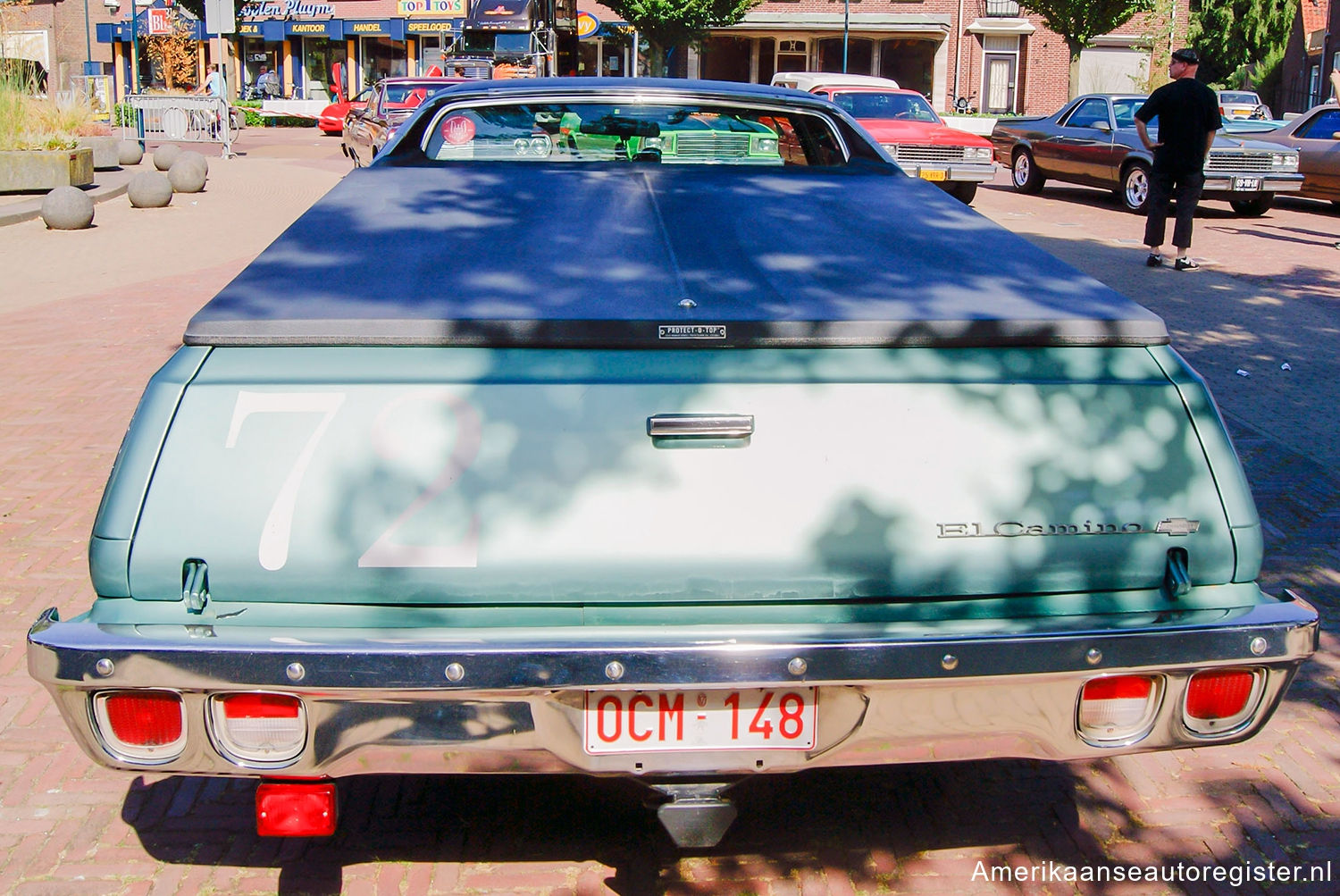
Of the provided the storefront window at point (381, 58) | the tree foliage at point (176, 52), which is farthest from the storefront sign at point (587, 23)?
the tree foliage at point (176, 52)

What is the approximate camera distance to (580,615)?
2.37 meters

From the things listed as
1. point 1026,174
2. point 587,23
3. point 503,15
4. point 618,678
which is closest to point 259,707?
point 618,678

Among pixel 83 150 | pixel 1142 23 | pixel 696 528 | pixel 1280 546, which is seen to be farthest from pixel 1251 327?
pixel 1142 23

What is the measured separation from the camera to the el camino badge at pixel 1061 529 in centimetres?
243

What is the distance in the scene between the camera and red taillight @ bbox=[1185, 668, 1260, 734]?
2475 mm

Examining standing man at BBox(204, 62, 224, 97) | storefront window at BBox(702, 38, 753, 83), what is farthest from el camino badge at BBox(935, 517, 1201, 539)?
storefront window at BBox(702, 38, 753, 83)

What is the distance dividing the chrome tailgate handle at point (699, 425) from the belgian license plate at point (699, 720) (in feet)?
1.57

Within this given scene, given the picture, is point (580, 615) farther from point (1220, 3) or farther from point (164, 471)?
point (1220, 3)

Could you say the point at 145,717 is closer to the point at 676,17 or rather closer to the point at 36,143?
the point at 36,143

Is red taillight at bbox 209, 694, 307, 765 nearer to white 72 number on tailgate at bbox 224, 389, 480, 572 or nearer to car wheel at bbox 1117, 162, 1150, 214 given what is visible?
white 72 number on tailgate at bbox 224, 389, 480, 572

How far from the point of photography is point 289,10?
168 ft

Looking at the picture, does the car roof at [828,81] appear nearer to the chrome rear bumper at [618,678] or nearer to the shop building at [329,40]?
the chrome rear bumper at [618,678]

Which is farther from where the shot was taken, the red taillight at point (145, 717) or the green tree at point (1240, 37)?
the green tree at point (1240, 37)

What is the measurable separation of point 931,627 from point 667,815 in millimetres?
626
